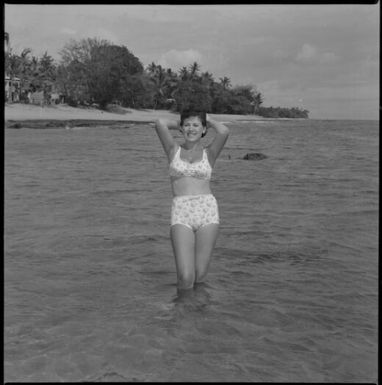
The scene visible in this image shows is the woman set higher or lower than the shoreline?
lower

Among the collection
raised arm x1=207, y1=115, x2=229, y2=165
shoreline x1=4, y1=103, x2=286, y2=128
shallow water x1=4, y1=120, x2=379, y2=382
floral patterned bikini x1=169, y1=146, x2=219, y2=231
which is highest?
shoreline x1=4, y1=103, x2=286, y2=128

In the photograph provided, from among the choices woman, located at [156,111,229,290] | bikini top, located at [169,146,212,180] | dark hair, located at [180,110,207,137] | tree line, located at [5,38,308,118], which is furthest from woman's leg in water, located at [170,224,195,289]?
tree line, located at [5,38,308,118]

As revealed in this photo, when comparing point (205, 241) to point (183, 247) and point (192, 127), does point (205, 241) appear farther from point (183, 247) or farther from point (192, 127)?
point (192, 127)

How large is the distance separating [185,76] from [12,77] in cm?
3647

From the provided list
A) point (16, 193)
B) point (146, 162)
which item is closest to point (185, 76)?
point (146, 162)

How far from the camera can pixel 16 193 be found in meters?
14.4

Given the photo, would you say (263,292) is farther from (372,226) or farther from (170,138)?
(372,226)

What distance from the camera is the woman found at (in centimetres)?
575

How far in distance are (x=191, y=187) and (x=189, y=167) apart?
214 mm

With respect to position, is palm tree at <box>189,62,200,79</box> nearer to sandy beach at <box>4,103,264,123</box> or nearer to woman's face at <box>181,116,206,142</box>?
sandy beach at <box>4,103,264,123</box>

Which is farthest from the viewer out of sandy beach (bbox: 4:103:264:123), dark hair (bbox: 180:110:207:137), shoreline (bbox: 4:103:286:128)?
sandy beach (bbox: 4:103:264:123)

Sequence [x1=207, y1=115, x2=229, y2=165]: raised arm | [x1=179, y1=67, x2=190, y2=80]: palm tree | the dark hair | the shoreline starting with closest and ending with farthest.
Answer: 1. the dark hair
2. [x1=207, y1=115, x2=229, y2=165]: raised arm
3. the shoreline
4. [x1=179, y1=67, x2=190, y2=80]: palm tree

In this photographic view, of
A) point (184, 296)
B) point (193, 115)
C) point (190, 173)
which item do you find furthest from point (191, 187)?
point (184, 296)

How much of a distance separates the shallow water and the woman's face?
1.68 metres
